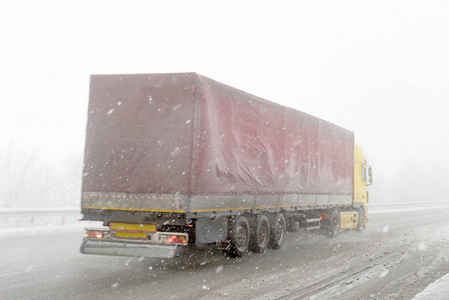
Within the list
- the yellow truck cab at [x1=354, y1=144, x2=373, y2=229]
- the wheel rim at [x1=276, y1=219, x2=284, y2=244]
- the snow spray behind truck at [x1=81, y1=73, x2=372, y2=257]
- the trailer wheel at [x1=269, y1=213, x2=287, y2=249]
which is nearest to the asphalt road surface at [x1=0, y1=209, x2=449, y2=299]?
the trailer wheel at [x1=269, y1=213, x2=287, y2=249]

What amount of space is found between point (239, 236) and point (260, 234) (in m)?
1.02

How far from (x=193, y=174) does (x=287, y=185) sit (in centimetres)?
402

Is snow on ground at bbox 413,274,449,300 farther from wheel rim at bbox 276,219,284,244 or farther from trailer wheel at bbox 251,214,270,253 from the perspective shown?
wheel rim at bbox 276,219,284,244

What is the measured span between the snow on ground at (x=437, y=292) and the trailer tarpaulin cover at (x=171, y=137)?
381 centimetres

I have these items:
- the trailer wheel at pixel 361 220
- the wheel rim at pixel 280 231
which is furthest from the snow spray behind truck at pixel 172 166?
the trailer wheel at pixel 361 220

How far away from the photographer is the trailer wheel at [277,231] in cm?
1075

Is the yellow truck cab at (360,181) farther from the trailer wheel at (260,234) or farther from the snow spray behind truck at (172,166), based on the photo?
the snow spray behind truck at (172,166)

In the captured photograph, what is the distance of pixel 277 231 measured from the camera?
11023 mm

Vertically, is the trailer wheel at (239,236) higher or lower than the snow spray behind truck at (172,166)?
lower

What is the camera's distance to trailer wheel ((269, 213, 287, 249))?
35.3ft

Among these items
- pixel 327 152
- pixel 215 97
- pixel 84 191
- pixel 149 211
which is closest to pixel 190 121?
pixel 215 97

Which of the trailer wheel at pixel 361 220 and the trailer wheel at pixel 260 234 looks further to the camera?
the trailer wheel at pixel 361 220

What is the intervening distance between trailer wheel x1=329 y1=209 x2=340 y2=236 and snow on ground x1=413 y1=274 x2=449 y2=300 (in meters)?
7.56

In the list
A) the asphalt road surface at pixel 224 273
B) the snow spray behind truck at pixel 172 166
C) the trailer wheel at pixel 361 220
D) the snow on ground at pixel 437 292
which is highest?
the snow spray behind truck at pixel 172 166
